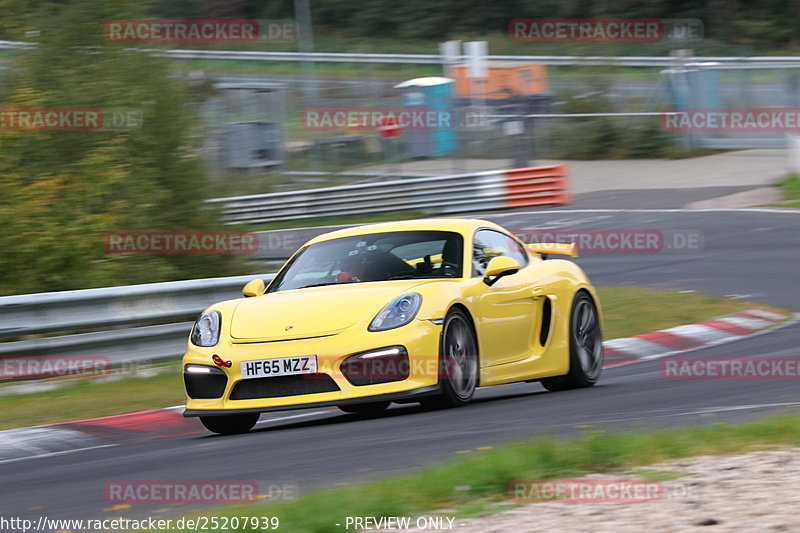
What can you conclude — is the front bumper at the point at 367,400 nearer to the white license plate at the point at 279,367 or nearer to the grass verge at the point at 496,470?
the white license plate at the point at 279,367

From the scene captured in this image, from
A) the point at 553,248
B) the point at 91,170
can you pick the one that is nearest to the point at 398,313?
the point at 553,248

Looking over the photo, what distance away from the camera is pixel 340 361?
7652 millimetres

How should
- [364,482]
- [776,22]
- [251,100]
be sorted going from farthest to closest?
[776,22] < [251,100] < [364,482]

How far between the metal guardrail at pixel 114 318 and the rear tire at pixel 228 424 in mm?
2970

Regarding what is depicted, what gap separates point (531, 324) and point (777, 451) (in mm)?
3484

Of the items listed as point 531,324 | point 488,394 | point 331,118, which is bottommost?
point 488,394

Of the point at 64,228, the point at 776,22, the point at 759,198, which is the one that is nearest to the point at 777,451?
the point at 64,228

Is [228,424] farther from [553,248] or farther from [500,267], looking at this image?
[553,248]

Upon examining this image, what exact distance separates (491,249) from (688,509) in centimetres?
466

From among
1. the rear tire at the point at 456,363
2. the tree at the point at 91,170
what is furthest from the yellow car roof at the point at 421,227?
the tree at the point at 91,170

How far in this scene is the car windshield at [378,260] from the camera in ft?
28.5

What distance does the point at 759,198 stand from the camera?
23562mm

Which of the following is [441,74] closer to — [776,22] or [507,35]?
[776,22]

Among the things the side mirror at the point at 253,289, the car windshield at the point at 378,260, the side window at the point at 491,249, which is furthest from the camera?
the side window at the point at 491,249
